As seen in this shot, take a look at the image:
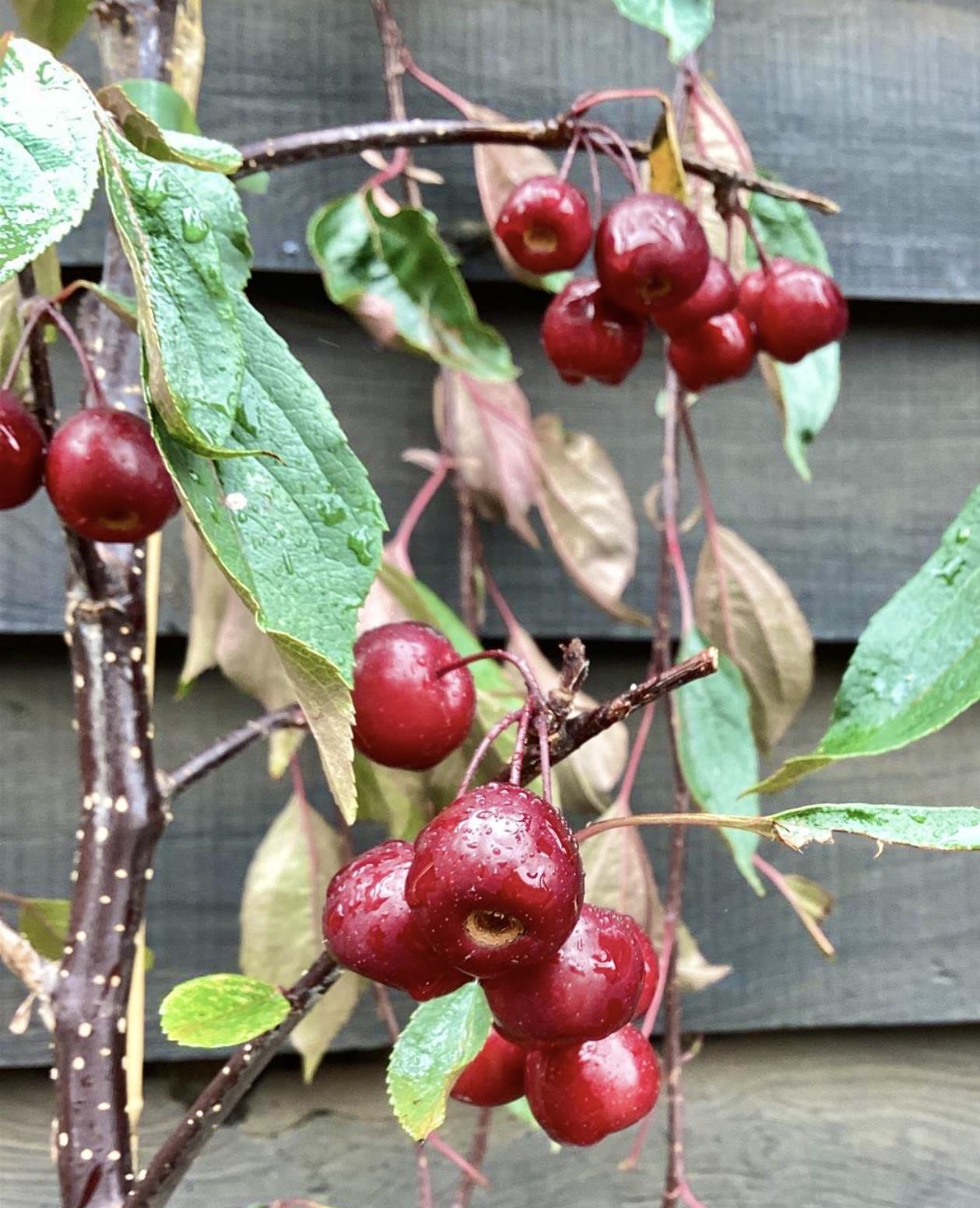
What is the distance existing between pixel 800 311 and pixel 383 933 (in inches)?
14.1

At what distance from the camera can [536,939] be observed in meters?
0.21

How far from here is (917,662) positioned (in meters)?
0.29

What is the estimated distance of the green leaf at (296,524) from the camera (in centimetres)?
20

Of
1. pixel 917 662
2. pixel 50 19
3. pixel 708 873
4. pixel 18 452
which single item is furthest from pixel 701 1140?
pixel 50 19

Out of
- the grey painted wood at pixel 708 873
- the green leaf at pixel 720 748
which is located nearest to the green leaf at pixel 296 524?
the green leaf at pixel 720 748

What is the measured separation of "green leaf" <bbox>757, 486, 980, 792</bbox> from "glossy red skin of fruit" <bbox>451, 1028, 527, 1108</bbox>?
13 cm

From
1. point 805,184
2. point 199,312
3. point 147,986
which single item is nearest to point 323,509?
point 199,312

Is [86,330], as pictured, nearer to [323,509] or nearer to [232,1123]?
[323,509]

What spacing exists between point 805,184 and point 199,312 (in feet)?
2.12

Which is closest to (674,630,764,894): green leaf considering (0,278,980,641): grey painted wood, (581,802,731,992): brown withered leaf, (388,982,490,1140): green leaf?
(581,802,731,992): brown withered leaf

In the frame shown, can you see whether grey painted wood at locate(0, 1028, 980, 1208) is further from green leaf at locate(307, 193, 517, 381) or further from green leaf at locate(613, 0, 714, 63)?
green leaf at locate(613, 0, 714, 63)

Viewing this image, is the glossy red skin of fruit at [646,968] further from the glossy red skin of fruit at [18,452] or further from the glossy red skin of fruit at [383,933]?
the glossy red skin of fruit at [18,452]

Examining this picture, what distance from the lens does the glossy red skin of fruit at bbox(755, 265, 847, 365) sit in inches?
18.1

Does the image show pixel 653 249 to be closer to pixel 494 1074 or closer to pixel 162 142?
pixel 162 142
